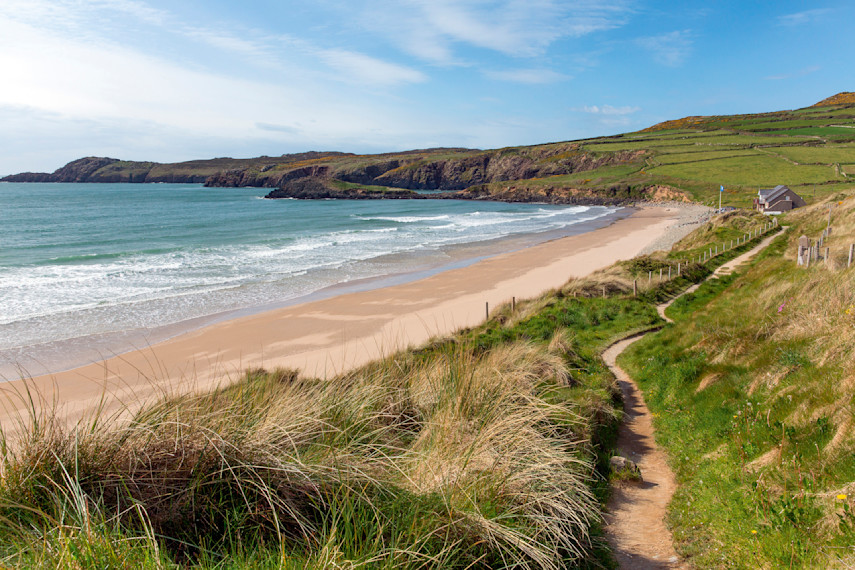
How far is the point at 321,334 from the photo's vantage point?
20094 mm


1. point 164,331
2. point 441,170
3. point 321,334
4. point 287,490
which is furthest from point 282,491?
point 441,170

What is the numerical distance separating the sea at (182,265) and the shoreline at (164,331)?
7cm

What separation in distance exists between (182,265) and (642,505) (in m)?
34.9

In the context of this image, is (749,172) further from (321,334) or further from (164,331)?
(164,331)

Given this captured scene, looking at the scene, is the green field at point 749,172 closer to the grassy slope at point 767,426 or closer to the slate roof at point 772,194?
the slate roof at point 772,194

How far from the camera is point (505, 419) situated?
16.4 feet

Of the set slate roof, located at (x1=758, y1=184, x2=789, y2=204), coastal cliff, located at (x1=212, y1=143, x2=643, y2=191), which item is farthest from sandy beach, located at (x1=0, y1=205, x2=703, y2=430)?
coastal cliff, located at (x1=212, y1=143, x2=643, y2=191)

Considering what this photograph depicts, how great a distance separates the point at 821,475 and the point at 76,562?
19.4 feet

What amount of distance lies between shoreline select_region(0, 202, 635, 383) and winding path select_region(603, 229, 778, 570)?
19.9ft

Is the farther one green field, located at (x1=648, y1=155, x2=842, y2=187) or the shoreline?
green field, located at (x1=648, y1=155, x2=842, y2=187)

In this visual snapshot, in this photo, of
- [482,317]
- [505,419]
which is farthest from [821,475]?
[482,317]

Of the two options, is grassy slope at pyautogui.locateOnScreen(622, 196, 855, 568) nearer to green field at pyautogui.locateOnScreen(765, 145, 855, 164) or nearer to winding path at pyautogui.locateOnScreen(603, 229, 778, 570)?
winding path at pyautogui.locateOnScreen(603, 229, 778, 570)

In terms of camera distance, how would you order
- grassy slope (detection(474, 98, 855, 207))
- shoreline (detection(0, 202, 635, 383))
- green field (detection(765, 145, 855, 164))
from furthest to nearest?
1. green field (detection(765, 145, 855, 164))
2. grassy slope (detection(474, 98, 855, 207))
3. shoreline (detection(0, 202, 635, 383))

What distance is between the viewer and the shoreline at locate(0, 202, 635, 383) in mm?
16562
